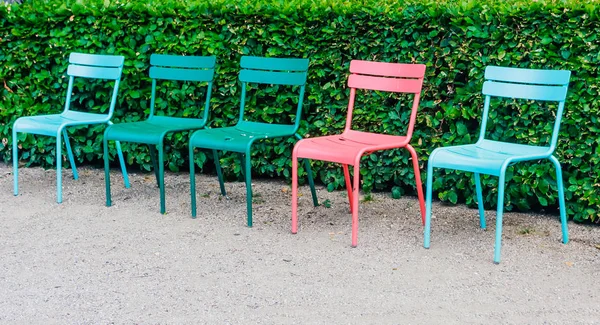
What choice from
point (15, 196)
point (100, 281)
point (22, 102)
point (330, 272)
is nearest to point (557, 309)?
point (330, 272)

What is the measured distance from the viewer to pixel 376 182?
634cm

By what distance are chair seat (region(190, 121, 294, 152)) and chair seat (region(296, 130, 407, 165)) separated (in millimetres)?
335

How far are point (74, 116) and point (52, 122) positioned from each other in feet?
1.11

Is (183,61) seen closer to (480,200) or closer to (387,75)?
(387,75)

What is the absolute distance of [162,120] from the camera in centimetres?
638

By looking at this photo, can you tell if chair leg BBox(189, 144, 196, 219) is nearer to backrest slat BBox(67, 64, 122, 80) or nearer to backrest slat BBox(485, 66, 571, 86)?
backrest slat BBox(67, 64, 122, 80)

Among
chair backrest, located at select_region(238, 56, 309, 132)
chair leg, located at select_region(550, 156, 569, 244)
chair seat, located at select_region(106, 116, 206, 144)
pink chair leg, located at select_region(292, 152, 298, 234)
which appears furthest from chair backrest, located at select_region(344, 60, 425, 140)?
chair seat, located at select_region(106, 116, 206, 144)

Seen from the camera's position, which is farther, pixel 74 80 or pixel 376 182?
pixel 74 80

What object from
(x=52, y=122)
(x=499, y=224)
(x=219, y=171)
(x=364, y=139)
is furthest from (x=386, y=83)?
(x=52, y=122)

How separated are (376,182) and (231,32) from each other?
156cm

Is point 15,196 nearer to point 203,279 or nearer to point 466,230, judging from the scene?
point 203,279

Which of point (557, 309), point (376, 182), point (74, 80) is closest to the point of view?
point (557, 309)

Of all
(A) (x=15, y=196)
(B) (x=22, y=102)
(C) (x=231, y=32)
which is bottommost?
(A) (x=15, y=196)

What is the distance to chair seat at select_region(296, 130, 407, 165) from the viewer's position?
5.11 meters
